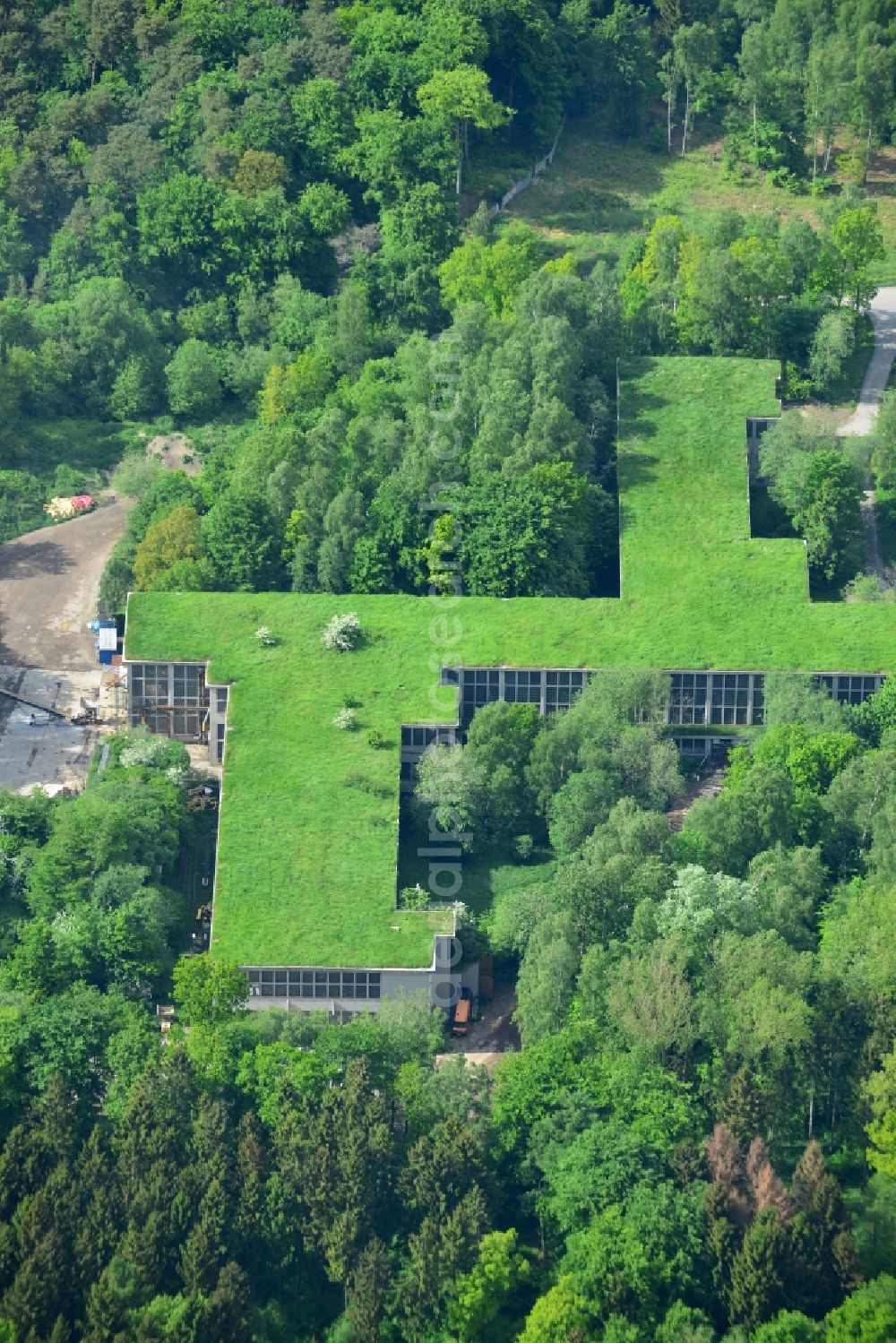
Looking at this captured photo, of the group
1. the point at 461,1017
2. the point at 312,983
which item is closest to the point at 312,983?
the point at 312,983

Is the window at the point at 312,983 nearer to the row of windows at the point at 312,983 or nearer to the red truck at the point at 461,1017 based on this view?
the row of windows at the point at 312,983

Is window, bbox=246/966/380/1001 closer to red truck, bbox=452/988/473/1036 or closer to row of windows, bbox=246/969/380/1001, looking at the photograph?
row of windows, bbox=246/969/380/1001

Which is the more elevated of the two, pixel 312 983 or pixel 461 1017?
pixel 312 983

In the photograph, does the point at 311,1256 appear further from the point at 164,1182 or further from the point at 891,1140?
the point at 891,1140

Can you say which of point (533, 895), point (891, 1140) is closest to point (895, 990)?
point (891, 1140)

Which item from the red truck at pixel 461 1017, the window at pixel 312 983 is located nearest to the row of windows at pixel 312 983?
the window at pixel 312 983

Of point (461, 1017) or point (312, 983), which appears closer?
point (312, 983)

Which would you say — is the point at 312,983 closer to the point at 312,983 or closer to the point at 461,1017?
the point at 312,983

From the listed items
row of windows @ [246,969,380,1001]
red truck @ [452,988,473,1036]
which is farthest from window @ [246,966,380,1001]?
red truck @ [452,988,473,1036]

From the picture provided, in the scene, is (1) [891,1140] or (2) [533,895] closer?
(1) [891,1140]
